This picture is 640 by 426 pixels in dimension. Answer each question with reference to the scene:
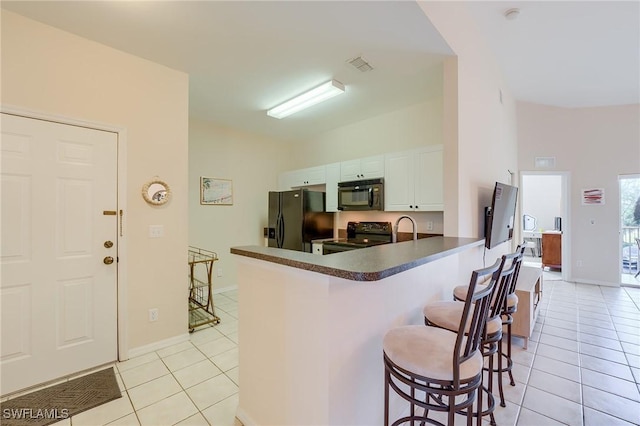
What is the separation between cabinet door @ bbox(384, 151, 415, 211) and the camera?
3.55 meters

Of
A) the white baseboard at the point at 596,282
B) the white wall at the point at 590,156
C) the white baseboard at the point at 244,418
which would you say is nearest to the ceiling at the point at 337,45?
the white wall at the point at 590,156

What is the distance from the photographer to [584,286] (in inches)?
195

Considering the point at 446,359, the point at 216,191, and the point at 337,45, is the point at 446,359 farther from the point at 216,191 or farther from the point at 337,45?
the point at 216,191

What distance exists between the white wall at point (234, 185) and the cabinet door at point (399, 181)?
2560 millimetres

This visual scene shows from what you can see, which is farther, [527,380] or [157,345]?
[157,345]

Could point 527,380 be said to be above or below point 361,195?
below

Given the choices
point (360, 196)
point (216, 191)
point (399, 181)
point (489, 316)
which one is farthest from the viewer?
point (216, 191)

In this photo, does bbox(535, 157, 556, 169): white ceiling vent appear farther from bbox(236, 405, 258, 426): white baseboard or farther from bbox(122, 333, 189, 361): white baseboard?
bbox(122, 333, 189, 361): white baseboard

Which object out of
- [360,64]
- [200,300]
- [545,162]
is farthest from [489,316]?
[545,162]

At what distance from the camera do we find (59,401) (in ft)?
6.27

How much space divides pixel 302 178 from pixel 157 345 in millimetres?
3334

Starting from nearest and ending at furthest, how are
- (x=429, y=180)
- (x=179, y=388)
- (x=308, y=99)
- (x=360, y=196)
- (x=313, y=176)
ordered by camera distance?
(x=179, y=388), (x=429, y=180), (x=308, y=99), (x=360, y=196), (x=313, y=176)

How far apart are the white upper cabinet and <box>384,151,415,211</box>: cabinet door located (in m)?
0.12

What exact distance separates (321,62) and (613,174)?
5792 mm
